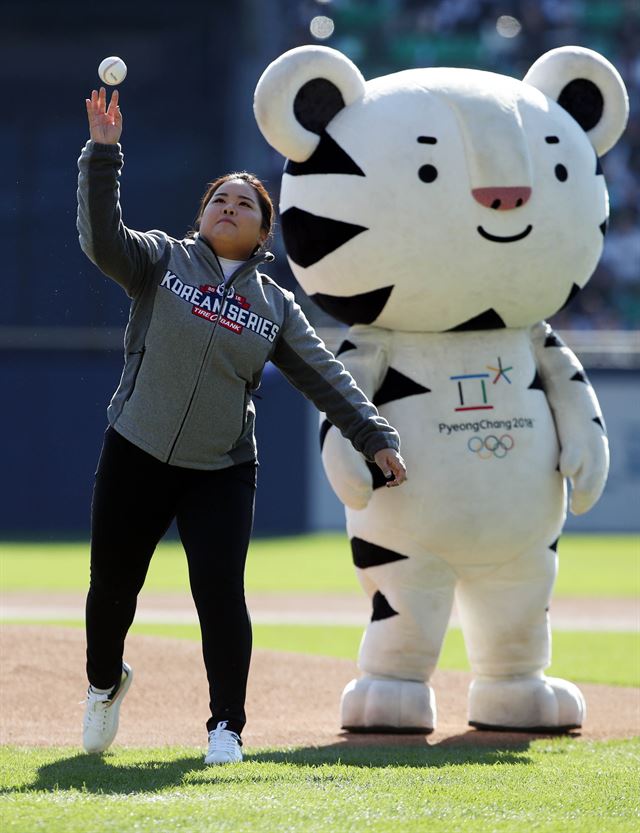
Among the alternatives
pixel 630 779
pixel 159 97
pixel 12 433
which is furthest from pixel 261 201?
pixel 159 97

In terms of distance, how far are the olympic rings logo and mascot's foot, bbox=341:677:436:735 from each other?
90 centimetres

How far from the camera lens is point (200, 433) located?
4.36 metres

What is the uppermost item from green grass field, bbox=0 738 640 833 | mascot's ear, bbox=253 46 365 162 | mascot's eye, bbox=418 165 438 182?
mascot's ear, bbox=253 46 365 162

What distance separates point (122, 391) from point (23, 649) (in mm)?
2641

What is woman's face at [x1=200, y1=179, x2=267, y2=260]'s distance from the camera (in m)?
4.53

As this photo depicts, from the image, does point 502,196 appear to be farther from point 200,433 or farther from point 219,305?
point 200,433

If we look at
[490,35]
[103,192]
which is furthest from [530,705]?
[490,35]

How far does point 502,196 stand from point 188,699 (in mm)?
2421

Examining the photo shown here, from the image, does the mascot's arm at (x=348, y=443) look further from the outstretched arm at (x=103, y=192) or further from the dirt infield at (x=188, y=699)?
the outstretched arm at (x=103, y=192)

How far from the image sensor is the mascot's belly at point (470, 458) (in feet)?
17.9

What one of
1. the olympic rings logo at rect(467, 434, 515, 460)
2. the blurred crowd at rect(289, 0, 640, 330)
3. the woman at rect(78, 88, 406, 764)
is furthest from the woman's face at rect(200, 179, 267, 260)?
the blurred crowd at rect(289, 0, 640, 330)

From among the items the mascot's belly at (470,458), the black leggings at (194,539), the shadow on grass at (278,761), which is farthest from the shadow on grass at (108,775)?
the mascot's belly at (470,458)

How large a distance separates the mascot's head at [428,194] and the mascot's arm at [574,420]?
0.68 ft

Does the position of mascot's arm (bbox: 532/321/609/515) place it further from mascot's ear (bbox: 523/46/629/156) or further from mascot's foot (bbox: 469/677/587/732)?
mascot's ear (bbox: 523/46/629/156)
